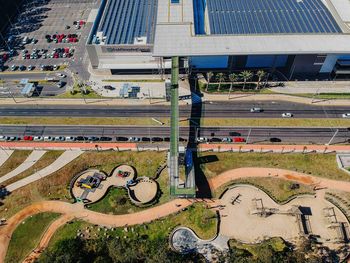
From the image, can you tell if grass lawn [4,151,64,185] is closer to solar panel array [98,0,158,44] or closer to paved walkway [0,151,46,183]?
paved walkway [0,151,46,183]

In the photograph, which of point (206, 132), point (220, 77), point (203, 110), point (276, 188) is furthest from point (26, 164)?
point (276, 188)

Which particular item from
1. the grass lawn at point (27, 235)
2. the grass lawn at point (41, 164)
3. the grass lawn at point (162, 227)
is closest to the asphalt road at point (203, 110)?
the grass lawn at point (41, 164)

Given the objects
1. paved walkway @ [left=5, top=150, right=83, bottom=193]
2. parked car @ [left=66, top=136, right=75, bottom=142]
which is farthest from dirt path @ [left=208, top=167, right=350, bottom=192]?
parked car @ [left=66, top=136, right=75, bottom=142]

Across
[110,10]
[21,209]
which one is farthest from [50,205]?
[110,10]

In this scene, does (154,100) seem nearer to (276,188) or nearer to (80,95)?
(80,95)

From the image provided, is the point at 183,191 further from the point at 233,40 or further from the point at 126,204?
the point at 233,40

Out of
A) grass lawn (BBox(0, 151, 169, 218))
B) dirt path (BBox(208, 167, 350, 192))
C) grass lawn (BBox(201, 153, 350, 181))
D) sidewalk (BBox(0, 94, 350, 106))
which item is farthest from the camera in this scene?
sidewalk (BBox(0, 94, 350, 106))
